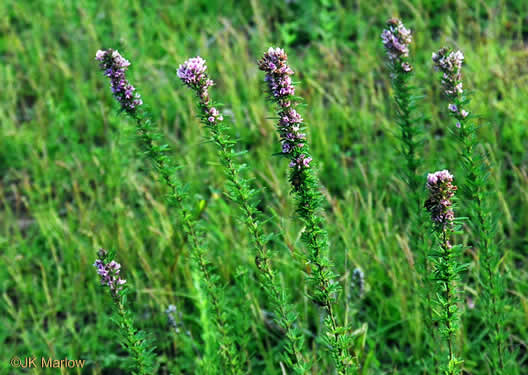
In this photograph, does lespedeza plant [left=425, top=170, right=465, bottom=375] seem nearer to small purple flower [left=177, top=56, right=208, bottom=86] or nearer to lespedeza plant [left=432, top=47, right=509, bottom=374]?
lespedeza plant [left=432, top=47, right=509, bottom=374]

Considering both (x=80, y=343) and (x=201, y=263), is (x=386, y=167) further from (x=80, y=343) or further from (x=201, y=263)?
(x=80, y=343)

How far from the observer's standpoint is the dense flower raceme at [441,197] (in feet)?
5.54

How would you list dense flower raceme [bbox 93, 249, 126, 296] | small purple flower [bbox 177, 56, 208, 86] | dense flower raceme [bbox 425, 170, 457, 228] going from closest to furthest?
1. dense flower raceme [bbox 425, 170, 457, 228]
2. small purple flower [bbox 177, 56, 208, 86]
3. dense flower raceme [bbox 93, 249, 126, 296]

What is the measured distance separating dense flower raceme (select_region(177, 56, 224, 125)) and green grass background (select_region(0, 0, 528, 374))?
0.35 m

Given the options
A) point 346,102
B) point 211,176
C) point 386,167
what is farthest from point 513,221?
point 211,176

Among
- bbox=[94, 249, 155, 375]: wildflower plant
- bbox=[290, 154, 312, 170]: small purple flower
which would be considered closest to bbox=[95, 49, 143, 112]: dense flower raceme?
bbox=[94, 249, 155, 375]: wildflower plant

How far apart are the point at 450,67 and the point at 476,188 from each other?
0.49m

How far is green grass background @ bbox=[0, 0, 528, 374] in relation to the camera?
10.00ft

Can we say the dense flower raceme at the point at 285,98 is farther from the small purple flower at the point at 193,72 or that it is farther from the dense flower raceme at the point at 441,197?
the dense flower raceme at the point at 441,197

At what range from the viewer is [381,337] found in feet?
9.80

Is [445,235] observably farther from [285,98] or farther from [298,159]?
[285,98]

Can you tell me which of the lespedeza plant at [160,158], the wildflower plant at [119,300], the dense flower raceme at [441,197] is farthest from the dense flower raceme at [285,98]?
the wildflower plant at [119,300]

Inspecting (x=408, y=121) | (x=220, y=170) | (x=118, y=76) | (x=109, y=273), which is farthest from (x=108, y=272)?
(x=220, y=170)

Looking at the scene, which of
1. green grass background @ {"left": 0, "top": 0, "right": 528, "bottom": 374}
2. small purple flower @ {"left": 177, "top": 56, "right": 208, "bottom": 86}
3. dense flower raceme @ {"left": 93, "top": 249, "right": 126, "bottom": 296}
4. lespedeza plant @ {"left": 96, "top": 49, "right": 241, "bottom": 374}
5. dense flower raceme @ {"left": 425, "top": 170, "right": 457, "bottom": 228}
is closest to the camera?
dense flower raceme @ {"left": 425, "top": 170, "right": 457, "bottom": 228}
